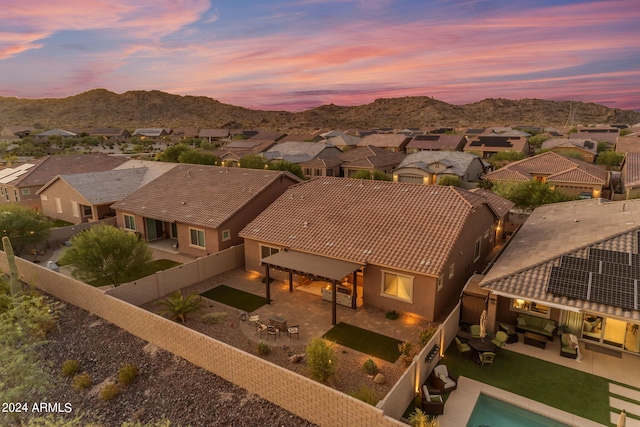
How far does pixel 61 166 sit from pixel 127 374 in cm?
4174

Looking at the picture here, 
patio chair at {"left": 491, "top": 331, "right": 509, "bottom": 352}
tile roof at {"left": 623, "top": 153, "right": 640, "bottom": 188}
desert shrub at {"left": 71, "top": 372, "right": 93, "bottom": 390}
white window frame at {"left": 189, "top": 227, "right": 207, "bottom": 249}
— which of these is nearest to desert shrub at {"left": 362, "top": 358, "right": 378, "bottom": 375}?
patio chair at {"left": 491, "top": 331, "right": 509, "bottom": 352}

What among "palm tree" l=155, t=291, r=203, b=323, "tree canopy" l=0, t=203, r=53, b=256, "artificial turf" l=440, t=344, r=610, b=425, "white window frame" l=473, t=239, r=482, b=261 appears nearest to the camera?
"artificial turf" l=440, t=344, r=610, b=425

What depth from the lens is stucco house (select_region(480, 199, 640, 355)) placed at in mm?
13812

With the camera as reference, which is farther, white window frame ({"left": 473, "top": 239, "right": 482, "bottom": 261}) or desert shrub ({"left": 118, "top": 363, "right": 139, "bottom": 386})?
white window frame ({"left": 473, "top": 239, "right": 482, "bottom": 261})

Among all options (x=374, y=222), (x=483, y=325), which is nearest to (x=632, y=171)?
(x=374, y=222)

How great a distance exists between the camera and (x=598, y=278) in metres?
14.6

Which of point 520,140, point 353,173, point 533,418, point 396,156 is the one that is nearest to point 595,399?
point 533,418

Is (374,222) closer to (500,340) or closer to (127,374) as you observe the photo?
(500,340)

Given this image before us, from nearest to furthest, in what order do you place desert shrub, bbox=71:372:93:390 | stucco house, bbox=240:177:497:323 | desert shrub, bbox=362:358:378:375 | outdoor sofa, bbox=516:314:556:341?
desert shrub, bbox=362:358:378:375
desert shrub, bbox=71:372:93:390
outdoor sofa, bbox=516:314:556:341
stucco house, bbox=240:177:497:323

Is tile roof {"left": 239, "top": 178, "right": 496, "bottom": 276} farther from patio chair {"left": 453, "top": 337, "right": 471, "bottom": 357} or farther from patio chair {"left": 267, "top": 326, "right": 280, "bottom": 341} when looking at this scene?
patio chair {"left": 267, "top": 326, "right": 280, "bottom": 341}

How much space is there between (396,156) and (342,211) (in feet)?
148

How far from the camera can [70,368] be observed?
1548 centimetres

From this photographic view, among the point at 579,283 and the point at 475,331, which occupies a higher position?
the point at 579,283

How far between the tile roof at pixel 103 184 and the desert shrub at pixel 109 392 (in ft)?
76.7
